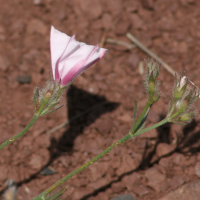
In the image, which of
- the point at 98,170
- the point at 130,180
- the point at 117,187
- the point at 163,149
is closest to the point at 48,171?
the point at 98,170

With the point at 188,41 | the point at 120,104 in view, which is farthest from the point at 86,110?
the point at 188,41

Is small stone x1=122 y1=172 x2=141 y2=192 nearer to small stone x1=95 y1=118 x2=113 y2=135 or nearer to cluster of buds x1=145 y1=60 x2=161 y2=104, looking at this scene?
small stone x1=95 y1=118 x2=113 y2=135

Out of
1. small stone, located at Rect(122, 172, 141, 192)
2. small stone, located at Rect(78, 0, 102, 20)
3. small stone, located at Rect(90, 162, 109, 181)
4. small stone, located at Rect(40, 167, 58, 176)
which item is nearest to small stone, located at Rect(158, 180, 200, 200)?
small stone, located at Rect(122, 172, 141, 192)

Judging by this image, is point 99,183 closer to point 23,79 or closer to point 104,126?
point 104,126

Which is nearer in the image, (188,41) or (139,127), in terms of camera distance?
(139,127)

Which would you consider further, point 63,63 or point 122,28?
point 122,28

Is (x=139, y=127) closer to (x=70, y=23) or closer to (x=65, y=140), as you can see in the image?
(x=65, y=140)
